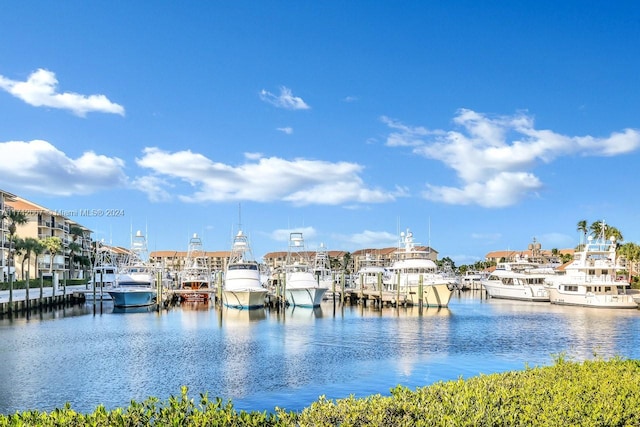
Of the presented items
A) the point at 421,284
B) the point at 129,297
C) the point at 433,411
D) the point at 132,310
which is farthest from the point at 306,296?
the point at 433,411

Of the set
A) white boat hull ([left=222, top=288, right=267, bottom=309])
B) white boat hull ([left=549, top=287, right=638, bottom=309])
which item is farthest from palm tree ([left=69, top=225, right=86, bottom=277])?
white boat hull ([left=549, top=287, right=638, bottom=309])

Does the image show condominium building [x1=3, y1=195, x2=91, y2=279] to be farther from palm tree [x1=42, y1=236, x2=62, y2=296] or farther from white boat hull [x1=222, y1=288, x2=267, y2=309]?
white boat hull [x1=222, y1=288, x2=267, y2=309]

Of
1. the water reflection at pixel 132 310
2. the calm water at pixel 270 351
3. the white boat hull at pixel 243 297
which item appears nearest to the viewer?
the calm water at pixel 270 351

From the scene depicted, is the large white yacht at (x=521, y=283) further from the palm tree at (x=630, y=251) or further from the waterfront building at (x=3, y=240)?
the waterfront building at (x=3, y=240)

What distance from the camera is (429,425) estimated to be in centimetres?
1022

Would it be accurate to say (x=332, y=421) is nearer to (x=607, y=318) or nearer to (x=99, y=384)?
(x=99, y=384)

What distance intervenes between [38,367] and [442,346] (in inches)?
1046

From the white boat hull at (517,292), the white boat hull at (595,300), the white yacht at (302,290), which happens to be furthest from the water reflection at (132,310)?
the white boat hull at (517,292)

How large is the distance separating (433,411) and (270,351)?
3128cm

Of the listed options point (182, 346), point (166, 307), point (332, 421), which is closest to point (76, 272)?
point (166, 307)

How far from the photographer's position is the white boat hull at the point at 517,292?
95375mm

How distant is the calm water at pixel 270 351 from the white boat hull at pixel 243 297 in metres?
3.42

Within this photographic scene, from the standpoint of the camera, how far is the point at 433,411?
10.9 m

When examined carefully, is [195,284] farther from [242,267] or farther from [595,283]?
[595,283]
